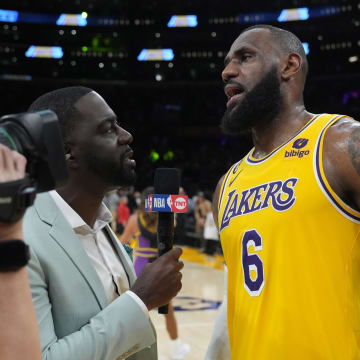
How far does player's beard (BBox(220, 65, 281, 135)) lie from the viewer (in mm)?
2367

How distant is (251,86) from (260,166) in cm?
39

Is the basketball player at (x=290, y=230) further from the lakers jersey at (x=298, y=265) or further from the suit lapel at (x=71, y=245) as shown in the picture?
the suit lapel at (x=71, y=245)

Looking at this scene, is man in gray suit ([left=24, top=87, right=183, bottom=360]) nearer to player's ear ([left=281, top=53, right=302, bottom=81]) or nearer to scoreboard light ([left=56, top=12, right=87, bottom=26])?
player's ear ([left=281, top=53, right=302, bottom=81])

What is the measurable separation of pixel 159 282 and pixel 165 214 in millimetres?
434

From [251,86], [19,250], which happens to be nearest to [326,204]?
[251,86]

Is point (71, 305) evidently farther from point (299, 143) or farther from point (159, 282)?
point (299, 143)

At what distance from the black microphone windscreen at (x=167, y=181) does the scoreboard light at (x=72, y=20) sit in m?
25.3

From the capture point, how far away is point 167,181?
2002 mm

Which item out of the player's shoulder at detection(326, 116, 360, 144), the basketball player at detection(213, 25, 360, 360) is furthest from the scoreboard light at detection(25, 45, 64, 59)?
the player's shoulder at detection(326, 116, 360, 144)

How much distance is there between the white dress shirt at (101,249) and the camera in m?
1.64

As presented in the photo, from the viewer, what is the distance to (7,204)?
2.86 ft

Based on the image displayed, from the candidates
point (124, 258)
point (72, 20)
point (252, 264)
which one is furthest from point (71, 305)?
point (72, 20)

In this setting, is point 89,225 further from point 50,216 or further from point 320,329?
point 320,329

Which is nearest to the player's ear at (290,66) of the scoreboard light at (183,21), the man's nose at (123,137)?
the man's nose at (123,137)
